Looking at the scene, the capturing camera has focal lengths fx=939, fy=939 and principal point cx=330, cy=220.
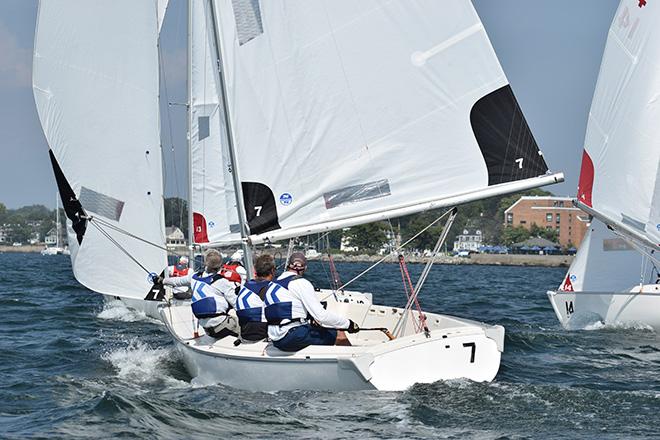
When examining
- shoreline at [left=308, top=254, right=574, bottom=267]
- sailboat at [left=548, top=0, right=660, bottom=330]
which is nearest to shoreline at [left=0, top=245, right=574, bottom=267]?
shoreline at [left=308, top=254, right=574, bottom=267]

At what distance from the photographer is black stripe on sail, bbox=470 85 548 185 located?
8.62m

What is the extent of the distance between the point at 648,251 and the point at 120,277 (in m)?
8.44

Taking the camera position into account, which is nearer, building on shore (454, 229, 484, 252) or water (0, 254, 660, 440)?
water (0, 254, 660, 440)

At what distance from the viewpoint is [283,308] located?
7.97 m

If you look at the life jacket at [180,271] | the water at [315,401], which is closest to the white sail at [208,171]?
the life jacket at [180,271]

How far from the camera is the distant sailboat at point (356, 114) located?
8688 millimetres

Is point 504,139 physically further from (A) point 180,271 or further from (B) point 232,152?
(A) point 180,271

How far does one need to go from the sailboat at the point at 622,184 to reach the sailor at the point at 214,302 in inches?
283

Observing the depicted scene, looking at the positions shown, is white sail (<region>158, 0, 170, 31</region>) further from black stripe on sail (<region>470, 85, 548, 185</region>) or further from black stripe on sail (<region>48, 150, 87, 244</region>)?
black stripe on sail (<region>470, 85, 548, 185</region>)

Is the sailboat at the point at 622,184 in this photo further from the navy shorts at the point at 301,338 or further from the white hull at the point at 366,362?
the navy shorts at the point at 301,338

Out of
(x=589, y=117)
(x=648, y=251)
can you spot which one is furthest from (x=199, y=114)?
(x=648, y=251)

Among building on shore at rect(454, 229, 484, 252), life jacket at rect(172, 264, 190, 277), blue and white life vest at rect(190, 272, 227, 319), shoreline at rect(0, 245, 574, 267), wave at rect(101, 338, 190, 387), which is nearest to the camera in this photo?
blue and white life vest at rect(190, 272, 227, 319)

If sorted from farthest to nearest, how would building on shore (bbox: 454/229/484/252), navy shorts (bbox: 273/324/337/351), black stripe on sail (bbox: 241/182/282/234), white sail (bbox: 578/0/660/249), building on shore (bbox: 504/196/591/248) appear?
1. building on shore (bbox: 454/229/484/252)
2. building on shore (bbox: 504/196/591/248)
3. white sail (bbox: 578/0/660/249)
4. black stripe on sail (bbox: 241/182/282/234)
5. navy shorts (bbox: 273/324/337/351)

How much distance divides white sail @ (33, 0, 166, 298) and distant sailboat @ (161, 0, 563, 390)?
12.7 feet
